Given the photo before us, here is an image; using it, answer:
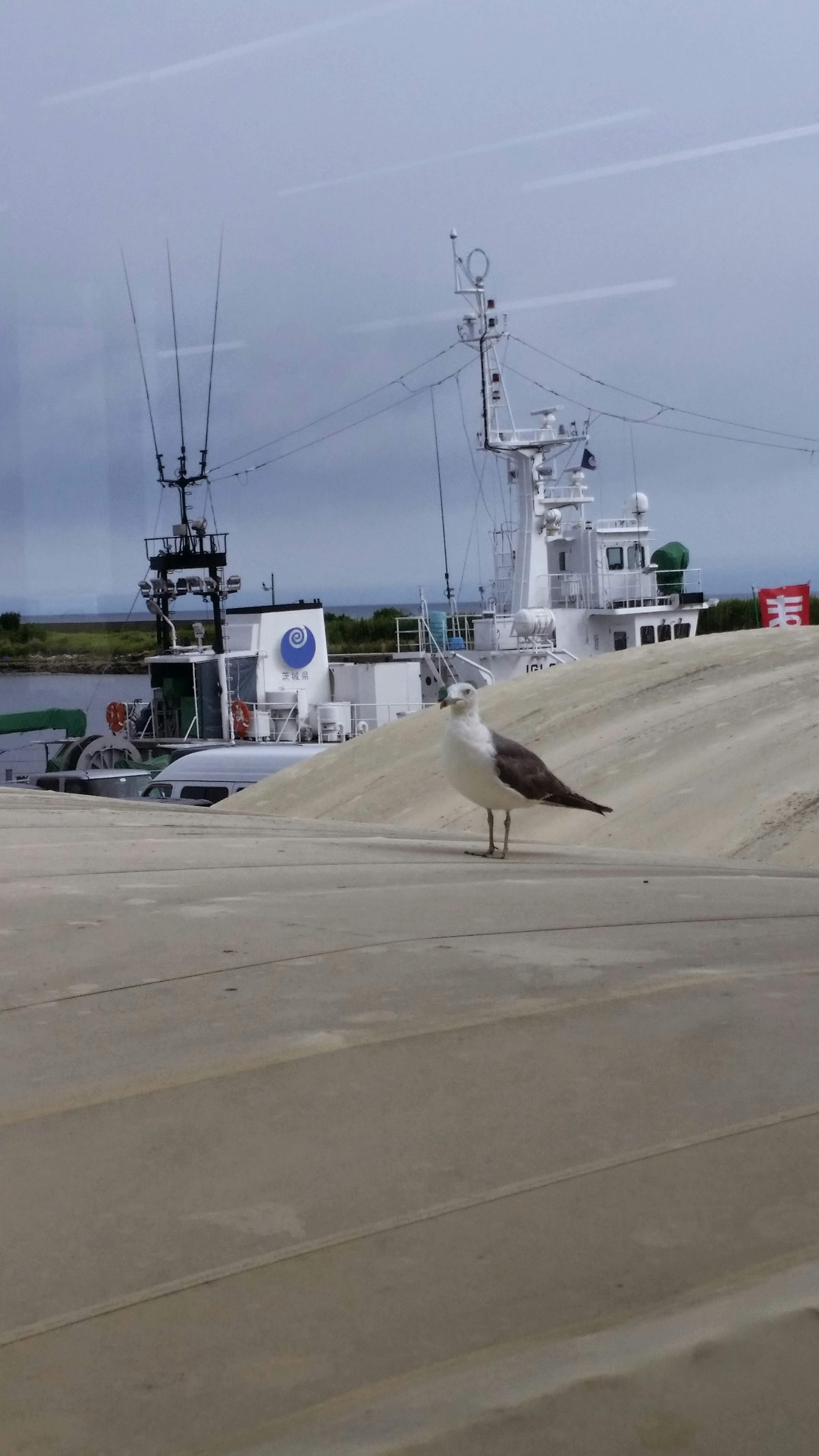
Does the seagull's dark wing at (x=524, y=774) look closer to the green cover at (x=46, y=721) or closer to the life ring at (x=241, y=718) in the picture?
the green cover at (x=46, y=721)

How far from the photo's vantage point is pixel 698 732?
7301 mm

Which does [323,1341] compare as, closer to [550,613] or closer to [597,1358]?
[597,1358]

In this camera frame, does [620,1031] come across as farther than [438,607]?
No

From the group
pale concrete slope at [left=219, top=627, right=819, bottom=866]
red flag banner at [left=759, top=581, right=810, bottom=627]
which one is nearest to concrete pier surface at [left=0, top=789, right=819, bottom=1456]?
pale concrete slope at [left=219, top=627, right=819, bottom=866]

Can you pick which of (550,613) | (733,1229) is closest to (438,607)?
(550,613)

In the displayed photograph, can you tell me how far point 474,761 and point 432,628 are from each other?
16844 millimetres

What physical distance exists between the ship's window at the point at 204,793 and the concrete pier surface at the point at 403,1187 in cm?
897

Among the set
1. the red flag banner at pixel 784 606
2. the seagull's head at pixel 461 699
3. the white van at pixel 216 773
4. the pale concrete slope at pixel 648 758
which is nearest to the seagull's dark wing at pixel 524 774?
the seagull's head at pixel 461 699

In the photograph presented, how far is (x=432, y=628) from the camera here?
20688 millimetres

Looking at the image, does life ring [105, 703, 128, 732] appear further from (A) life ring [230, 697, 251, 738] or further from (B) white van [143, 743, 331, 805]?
(B) white van [143, 743, 331, 805]

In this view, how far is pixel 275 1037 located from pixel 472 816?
4.94 metres

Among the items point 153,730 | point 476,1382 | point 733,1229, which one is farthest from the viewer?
point 153,730

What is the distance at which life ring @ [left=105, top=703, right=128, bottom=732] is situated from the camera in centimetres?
1975

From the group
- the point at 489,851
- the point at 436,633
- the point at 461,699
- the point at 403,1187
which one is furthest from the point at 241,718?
the point at 403,1187
